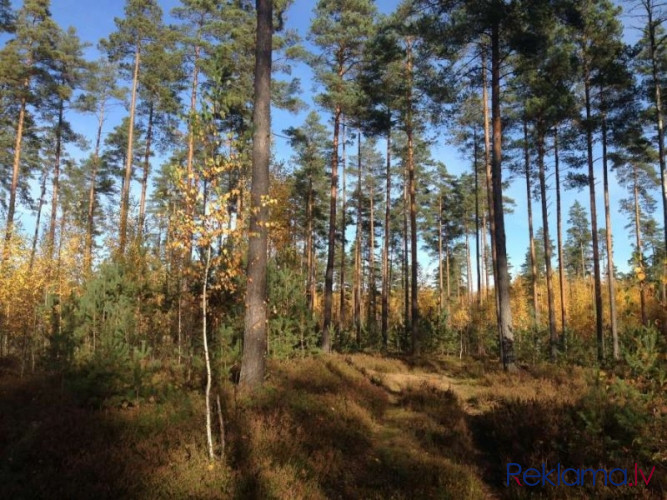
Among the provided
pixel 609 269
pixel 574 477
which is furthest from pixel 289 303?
pixel 609 269

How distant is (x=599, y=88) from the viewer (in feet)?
62.3

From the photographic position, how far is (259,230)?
8359 millimetres

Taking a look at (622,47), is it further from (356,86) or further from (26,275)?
(26,275)

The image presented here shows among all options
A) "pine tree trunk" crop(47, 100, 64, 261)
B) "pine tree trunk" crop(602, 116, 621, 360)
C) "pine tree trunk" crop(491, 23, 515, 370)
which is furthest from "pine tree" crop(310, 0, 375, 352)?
"pine tree trunk" crop(47, 100, 64, 261)

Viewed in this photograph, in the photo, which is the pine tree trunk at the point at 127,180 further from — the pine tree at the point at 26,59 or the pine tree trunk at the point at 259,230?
the pine tree trunk at the point at 259,230

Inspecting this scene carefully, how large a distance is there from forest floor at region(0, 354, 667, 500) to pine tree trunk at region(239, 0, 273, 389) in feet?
2.34

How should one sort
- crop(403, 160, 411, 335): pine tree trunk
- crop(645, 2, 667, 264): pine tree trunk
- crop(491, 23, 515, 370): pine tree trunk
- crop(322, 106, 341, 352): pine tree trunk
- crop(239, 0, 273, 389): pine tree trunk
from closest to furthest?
crop(239, 0, 273, 389): pine tree trunk
crop(491, 23, 515, 370): pine tree trunk
crop(645, 2, 667, 264): pine tree trunk
crop(322, 106, 341, 352): pine tree trunk
crop(403, 160, 411, 335): pine tree trunk

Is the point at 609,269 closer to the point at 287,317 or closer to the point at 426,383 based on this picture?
the point at 426,383

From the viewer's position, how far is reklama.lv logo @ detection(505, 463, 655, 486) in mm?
4707

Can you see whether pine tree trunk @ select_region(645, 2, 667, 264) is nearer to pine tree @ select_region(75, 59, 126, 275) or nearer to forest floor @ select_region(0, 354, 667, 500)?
forest floor @ select_region(0, 354, 667, 500)

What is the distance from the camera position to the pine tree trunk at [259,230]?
8133 mm

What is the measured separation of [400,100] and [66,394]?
1674 cm

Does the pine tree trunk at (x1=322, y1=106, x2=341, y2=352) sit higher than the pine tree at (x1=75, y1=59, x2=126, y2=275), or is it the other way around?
the pine tree at (x1=75, y1=59, x2=126, y2=275)

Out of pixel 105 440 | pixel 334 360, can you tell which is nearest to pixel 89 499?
pixel 105 440
